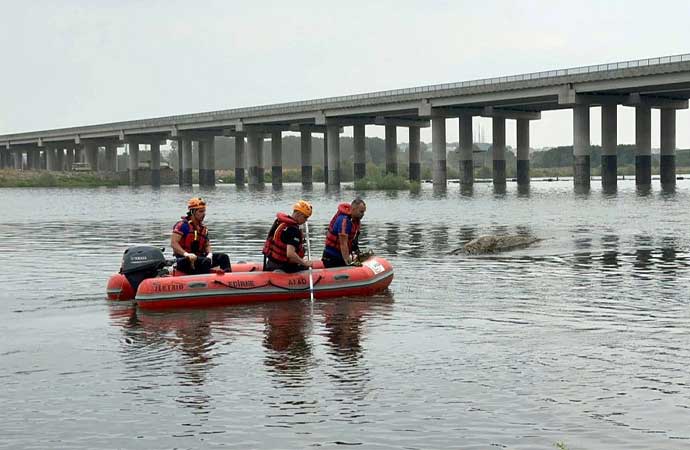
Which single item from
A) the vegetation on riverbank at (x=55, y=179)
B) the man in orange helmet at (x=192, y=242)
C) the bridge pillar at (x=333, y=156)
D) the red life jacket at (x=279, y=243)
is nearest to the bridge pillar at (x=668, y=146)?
the bridge pillar at (x=333, y=156)

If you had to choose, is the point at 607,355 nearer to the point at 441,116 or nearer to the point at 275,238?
the point at 275,238

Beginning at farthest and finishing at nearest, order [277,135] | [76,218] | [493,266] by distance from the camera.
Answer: [277,135] → [76,218] → [493,266]

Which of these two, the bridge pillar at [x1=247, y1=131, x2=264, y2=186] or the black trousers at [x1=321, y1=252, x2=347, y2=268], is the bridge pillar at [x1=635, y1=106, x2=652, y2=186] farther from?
the black trousers at [x1=321, y1=252, x2=347, y2=268]

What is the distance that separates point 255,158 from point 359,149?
58.5 ft

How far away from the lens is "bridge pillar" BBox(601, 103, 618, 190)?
96688mm

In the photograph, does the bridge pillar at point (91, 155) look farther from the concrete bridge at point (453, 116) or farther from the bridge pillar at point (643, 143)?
the bridge pillar at point (643, 143)

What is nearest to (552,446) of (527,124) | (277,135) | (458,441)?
(458,441)

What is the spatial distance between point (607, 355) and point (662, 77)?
6937 cm

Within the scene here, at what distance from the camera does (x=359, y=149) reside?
12756 centimetres

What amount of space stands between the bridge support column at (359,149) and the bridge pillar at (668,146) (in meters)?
35.4

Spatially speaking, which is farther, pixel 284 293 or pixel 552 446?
pixel 284 293

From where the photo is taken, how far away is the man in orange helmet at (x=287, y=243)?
59.5 feet

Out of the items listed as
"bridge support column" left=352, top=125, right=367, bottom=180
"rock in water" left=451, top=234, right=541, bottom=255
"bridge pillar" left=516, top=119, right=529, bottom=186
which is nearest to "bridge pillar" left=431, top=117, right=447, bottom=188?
"bridge pillar" left=516, top=119, right=529, bottom=186

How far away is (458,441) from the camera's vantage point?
31.6ft
